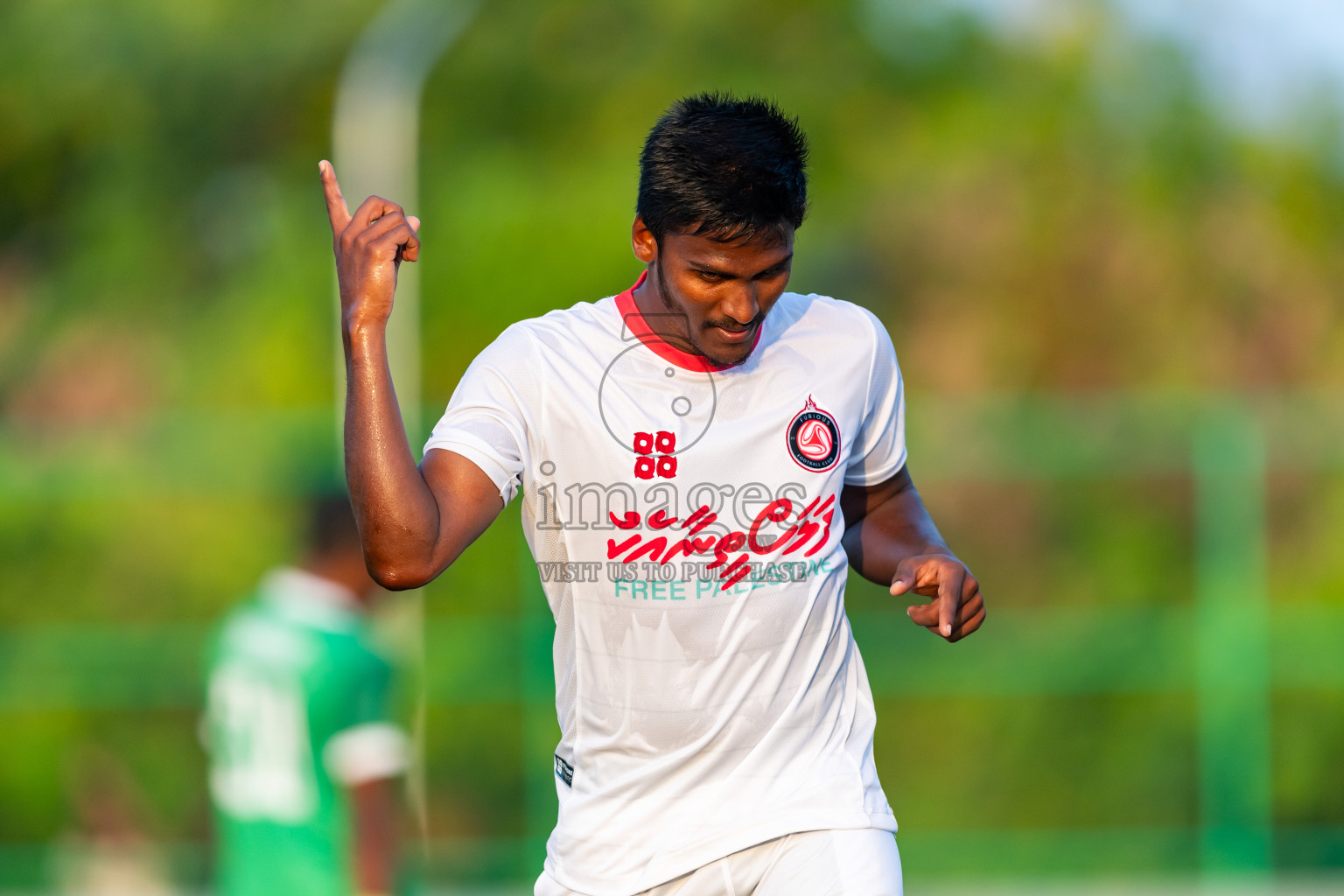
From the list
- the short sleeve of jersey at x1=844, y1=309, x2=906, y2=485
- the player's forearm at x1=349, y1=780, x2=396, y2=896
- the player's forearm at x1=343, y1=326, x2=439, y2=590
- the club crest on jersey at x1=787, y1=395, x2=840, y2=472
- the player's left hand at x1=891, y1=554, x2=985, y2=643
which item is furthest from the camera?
the player's forearm at x1=349, y1=780, x2=396, y2=896

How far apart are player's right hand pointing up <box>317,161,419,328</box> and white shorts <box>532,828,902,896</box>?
1.22 metres

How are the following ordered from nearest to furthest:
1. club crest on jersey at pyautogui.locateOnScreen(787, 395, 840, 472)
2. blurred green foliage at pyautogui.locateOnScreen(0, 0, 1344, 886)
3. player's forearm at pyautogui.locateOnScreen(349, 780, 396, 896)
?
club crest on jersey at pyautogui.locateOnScreen(787, 395, 840, 472)
player's forearm at pyautogui.locateOnScreen(349, 780, 396, 896)
blurred green foliage at pyautogui.locateOnScreen(0, 0, 1344, 886)

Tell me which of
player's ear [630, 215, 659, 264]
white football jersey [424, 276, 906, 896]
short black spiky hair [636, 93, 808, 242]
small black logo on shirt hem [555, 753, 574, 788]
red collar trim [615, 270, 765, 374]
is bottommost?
small black logo on shirt hem [555, 753, 574, 788]

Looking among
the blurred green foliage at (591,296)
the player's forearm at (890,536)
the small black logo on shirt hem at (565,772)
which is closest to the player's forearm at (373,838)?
the small black logo on shirt hem at (565,772)

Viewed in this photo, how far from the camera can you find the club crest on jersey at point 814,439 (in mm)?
3264

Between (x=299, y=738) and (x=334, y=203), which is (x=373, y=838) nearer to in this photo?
(x=299, y=738)

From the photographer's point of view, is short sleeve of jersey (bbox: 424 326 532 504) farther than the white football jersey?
No

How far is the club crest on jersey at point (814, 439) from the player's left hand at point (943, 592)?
0.27 metres

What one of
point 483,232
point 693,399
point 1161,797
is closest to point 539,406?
point 693,399

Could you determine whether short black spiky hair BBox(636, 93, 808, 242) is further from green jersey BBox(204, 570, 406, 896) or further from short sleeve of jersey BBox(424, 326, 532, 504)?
green jersey BBox(204, 570, 406, 896)

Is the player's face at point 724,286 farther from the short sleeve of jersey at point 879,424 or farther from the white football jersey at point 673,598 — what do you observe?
the short sleeve of jersey at point 879,424

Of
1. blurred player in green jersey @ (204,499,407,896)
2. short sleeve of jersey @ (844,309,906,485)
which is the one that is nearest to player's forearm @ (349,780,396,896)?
blurred player in green jersey @ (204,499,407,896)

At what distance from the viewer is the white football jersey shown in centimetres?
314

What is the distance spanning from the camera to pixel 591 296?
14461 mm
